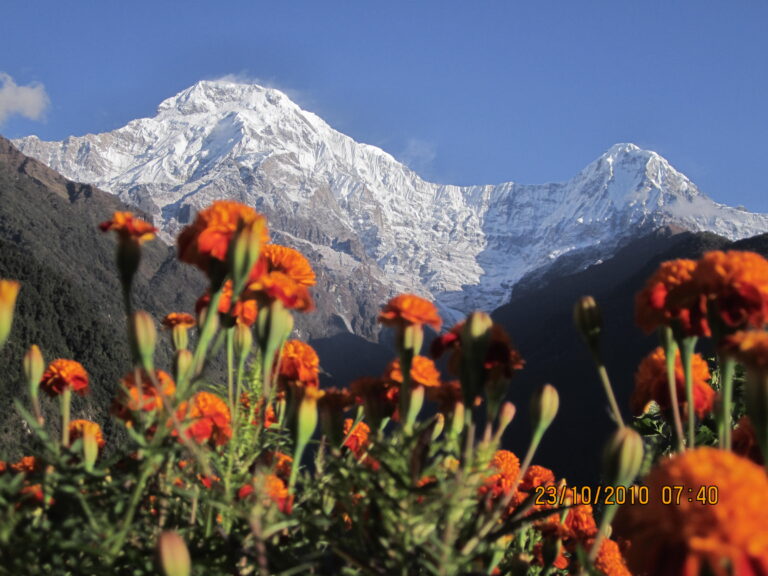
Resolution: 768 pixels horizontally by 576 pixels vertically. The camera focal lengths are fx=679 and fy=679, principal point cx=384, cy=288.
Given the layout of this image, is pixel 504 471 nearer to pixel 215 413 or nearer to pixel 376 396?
pixel 376 396

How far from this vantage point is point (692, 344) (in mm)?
1657

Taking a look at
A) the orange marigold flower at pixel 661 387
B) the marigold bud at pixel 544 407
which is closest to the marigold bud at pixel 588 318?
the marigold bud at pixel 544 407

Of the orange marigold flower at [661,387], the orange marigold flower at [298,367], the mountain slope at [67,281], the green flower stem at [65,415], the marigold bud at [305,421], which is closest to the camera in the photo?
the marigold bud at [305,421]

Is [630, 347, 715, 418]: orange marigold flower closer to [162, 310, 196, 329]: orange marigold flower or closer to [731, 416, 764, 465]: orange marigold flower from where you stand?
[731, 416, 764, 465]: orange marigold flower

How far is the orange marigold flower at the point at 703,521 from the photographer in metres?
0.86

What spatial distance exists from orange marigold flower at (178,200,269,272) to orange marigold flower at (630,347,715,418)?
126 centimetres

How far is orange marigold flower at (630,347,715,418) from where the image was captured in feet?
6.70

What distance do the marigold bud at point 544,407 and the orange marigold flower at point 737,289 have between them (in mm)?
496

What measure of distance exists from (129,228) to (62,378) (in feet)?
3.64

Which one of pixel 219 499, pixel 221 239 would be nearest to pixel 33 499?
pixel 219 499

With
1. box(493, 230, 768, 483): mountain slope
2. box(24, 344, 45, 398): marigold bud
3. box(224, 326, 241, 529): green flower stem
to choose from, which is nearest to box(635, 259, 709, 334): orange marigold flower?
box(224, 326, 241, 529): green flower stem

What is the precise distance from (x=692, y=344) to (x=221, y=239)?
3.83ft

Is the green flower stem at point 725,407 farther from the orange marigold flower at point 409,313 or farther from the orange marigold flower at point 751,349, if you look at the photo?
the orange marigold flower at point 409,313

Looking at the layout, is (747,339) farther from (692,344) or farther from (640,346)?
(640,346)
